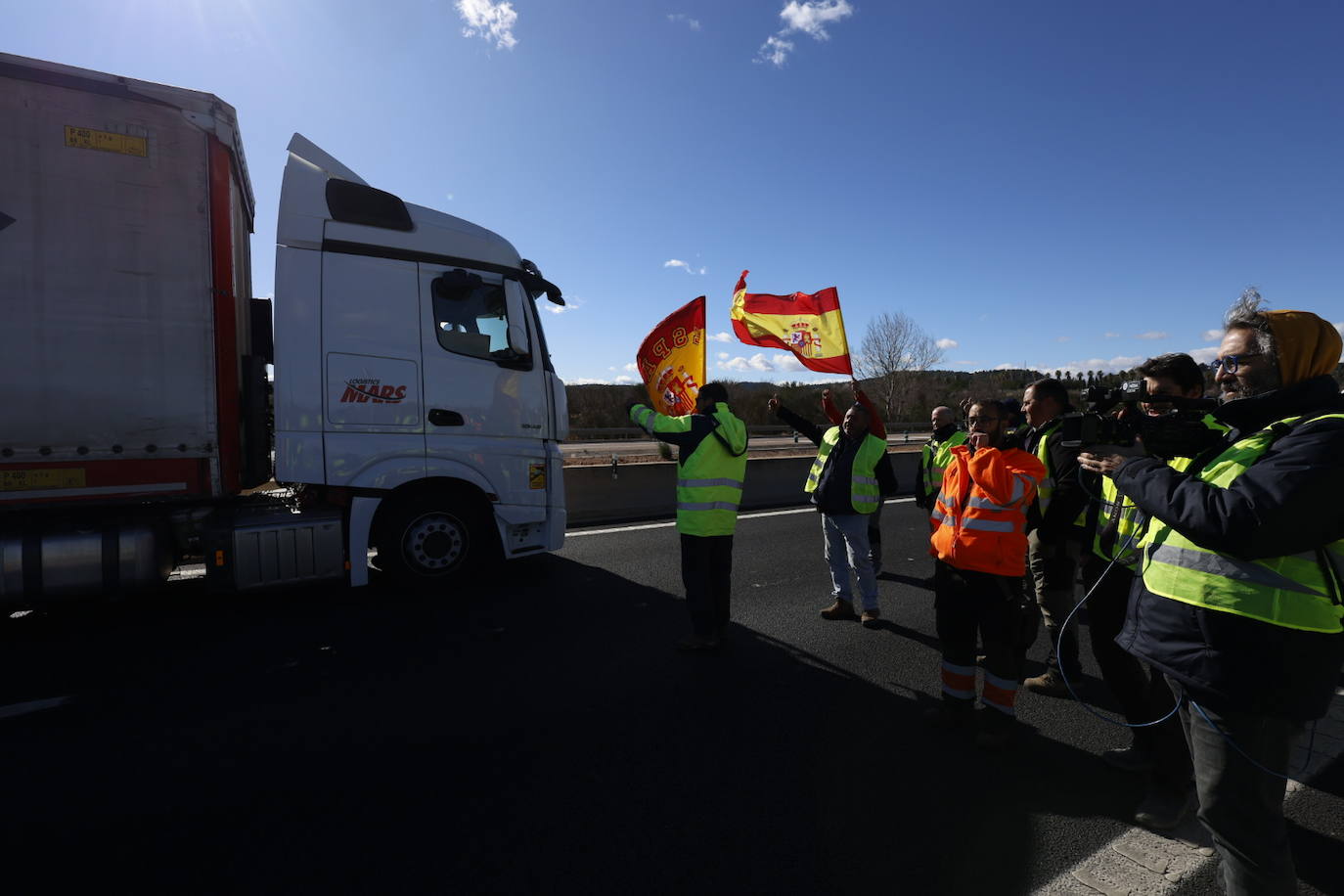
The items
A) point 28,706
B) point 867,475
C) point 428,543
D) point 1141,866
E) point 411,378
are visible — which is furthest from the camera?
point 428,543

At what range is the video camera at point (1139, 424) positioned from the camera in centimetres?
198

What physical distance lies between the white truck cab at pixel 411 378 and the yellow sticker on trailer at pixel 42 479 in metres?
1.14

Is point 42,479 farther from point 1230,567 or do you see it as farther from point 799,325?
point 1230,567

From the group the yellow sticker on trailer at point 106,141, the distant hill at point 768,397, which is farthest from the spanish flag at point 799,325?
the distant hill at point 768,397

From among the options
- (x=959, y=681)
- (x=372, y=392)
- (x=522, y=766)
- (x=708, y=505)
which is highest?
(x=372, y=392)

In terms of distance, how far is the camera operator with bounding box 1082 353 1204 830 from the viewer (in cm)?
259

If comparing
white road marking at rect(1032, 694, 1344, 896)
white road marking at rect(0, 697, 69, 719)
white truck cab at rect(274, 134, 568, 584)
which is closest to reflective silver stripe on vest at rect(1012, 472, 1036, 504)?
white road marking at rect(1032, 694, 1344, 896)

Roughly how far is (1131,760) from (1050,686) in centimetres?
84

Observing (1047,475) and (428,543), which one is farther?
(428,543)

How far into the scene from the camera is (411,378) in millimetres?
5191

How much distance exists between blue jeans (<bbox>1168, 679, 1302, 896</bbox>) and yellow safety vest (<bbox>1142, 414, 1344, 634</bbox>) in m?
0.29

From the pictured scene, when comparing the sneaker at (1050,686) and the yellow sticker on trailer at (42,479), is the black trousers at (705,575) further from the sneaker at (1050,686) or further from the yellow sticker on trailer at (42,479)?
the yellow sticker on trailer at (42,479)

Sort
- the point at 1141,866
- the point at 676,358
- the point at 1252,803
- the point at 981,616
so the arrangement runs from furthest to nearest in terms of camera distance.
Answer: the point at 676,358 → the point at 981,616 → the point at 1141,866 → the point at 1252,803

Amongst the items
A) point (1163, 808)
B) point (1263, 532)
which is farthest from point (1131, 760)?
point (1263, 532)
